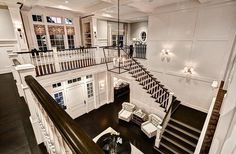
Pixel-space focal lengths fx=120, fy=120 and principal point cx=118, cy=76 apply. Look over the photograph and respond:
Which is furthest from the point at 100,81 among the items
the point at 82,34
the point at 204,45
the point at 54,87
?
the point at 204,45

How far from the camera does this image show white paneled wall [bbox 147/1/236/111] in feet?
14.4

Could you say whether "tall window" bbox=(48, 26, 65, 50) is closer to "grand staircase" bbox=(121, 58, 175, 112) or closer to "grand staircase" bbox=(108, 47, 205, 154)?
"grand staircase" bbox=(121, 58, 175, 112)

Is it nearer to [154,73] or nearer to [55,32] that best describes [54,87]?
[55,32]

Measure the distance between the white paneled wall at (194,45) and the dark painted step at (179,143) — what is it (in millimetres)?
1782

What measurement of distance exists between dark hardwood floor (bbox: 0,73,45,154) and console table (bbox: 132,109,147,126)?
5170 mm

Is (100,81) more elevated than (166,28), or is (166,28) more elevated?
(166,28)

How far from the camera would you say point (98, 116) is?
7.40 metres

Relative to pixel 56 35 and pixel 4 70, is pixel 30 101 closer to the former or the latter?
pixel 4 70

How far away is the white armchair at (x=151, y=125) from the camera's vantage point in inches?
219

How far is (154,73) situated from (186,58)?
181 centimetres

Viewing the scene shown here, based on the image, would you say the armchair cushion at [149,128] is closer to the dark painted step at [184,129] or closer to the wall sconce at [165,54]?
the dark painted step at [184,129]

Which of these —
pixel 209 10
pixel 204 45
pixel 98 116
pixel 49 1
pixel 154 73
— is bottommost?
pixel 98 116

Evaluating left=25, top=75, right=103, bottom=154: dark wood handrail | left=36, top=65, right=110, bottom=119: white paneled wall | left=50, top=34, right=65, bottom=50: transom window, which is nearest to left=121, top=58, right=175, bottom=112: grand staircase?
left=36, top=65, right=110, bottom=119: white paneled wall

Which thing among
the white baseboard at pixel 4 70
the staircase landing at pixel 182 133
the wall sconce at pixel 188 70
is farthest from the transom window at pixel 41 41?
the staircase landing at pixel 182 133
